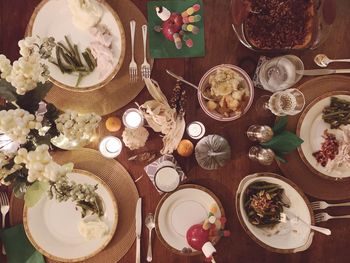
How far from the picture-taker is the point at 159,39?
1.39 m

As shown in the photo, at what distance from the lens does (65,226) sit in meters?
1.38

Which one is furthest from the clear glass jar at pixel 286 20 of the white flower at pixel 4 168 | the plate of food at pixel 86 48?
the white flower at pixel 4 168

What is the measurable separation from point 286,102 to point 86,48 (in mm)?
792

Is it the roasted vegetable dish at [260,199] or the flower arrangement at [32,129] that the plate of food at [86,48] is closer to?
the flower arrangement at [32,129]

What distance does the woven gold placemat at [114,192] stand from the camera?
1368mm

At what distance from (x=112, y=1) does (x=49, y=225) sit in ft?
3.00

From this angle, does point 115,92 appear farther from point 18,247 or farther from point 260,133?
point 18,247

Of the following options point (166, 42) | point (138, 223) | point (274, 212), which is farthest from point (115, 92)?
point (274, 212)

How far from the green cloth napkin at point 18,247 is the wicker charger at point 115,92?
511mm

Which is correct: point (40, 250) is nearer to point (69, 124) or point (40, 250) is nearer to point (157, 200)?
point (157, 200)

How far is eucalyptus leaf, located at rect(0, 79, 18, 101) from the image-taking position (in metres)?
0.95

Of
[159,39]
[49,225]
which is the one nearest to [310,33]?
[159,39]

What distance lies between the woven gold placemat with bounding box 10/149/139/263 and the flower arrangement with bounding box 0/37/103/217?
335mm

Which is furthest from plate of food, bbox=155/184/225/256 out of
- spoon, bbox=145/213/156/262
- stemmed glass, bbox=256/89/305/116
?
stemmed glass, bbox=256/89/305/116
